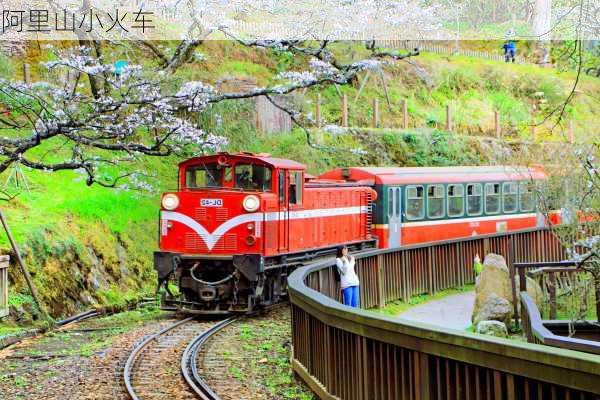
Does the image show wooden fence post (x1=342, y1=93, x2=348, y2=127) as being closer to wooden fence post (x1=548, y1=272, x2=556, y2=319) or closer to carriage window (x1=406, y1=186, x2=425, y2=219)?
carriage window (x1=406, y1=186, x2=425, y2=219)

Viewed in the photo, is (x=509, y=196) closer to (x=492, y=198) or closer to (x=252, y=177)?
(x=492, y=198)

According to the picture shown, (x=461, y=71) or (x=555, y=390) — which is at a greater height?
(x=461, y=71)

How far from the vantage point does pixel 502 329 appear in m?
13.0

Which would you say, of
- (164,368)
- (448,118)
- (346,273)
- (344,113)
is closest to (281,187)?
(346,273)

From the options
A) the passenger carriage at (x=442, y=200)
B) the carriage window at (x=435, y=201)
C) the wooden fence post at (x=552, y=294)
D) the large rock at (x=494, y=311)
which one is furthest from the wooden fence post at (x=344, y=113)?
the wooden fence post at (x=552, y=294)

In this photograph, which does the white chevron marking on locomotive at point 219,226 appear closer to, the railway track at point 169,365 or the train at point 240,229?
the train at point 240,229

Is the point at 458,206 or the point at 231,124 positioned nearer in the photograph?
the point at 458,206

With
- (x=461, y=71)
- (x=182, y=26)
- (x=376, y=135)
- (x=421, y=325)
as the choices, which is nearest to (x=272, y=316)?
(x=421, y=325)

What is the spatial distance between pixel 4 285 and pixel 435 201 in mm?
13276

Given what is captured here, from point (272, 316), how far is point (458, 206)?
1007 centimetres

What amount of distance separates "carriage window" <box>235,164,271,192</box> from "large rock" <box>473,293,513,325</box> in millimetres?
4839

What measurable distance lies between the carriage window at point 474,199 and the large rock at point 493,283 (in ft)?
29.5

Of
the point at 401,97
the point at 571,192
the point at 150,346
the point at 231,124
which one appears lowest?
the point at 150,346

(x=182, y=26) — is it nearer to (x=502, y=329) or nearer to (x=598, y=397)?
(x=502, y=329)
